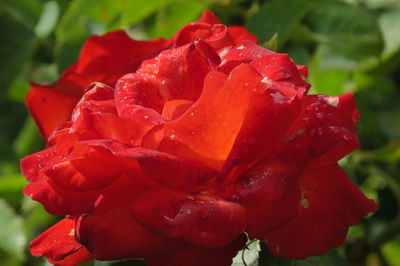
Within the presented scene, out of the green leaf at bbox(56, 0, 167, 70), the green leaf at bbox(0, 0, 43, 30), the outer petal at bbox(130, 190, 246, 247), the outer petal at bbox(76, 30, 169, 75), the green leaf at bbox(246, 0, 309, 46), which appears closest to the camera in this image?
the outer petal at bbox(130, 190, 246, 247)

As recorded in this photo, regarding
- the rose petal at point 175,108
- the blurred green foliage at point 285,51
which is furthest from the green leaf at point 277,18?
the rose petal at point 175,108

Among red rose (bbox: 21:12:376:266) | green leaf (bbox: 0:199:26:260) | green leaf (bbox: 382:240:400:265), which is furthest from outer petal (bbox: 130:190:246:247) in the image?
green leaf (bbox: 382:240:400:265)

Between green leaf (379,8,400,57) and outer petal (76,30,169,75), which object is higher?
outer petal (76,30,169,75)

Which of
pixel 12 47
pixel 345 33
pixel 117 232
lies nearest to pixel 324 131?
pixel 117 232

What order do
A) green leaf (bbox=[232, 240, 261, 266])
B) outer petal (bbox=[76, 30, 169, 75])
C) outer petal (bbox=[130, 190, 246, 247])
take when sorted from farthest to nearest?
outer petal (bbox=[76, 30, 169, 75]) → green leaf (bbox=[232, 240, 261, 266]) → outer petal (bbox=[130, 190, 246, 247])

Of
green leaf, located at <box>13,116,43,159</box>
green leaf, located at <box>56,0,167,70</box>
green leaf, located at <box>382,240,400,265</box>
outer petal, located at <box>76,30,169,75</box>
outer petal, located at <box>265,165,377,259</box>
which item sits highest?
outer petal, located at <box>76,30,169,75</box>

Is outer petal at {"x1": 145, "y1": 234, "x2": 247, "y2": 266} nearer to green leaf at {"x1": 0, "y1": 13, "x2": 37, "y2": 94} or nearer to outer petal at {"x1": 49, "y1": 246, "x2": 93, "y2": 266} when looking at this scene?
outer petal at {"x1": 49, "y1": 246, "x2": 93, "y2": 266}
